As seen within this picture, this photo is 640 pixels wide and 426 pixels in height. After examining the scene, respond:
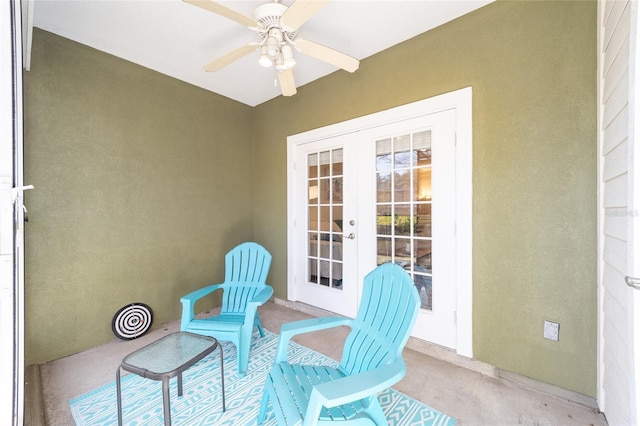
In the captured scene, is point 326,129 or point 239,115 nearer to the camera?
point 326,129

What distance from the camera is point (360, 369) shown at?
1.51 m

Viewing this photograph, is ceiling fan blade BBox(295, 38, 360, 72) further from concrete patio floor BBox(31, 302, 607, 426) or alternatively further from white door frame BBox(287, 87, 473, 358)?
concrete patio floor BBox(31, 302, 607, 426)

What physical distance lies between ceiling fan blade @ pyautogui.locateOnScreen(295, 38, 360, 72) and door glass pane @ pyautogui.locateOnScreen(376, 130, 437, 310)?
34.5 inches

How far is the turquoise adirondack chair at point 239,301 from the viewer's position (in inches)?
84.1

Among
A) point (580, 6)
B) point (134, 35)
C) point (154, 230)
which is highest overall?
point (134, 35)

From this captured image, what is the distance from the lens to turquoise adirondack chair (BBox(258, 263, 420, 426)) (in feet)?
3.58

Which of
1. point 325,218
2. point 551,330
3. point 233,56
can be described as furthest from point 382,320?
point 233,56

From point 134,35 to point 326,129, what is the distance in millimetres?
1950

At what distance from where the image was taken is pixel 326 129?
311cm

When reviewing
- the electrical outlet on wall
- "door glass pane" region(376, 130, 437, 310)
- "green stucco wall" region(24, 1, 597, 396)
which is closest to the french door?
"door glass pane" region(376, 130, 437, 310)

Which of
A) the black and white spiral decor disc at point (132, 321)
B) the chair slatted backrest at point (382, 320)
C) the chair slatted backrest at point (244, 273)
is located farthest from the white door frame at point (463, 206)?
the black and white spiral decor disc at point (132, 321)

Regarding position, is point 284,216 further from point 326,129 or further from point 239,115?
point 239,115

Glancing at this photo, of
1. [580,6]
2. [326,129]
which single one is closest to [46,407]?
[326,129]

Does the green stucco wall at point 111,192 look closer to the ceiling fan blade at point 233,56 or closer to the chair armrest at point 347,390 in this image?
the ceiling fan blade at point 233,56
